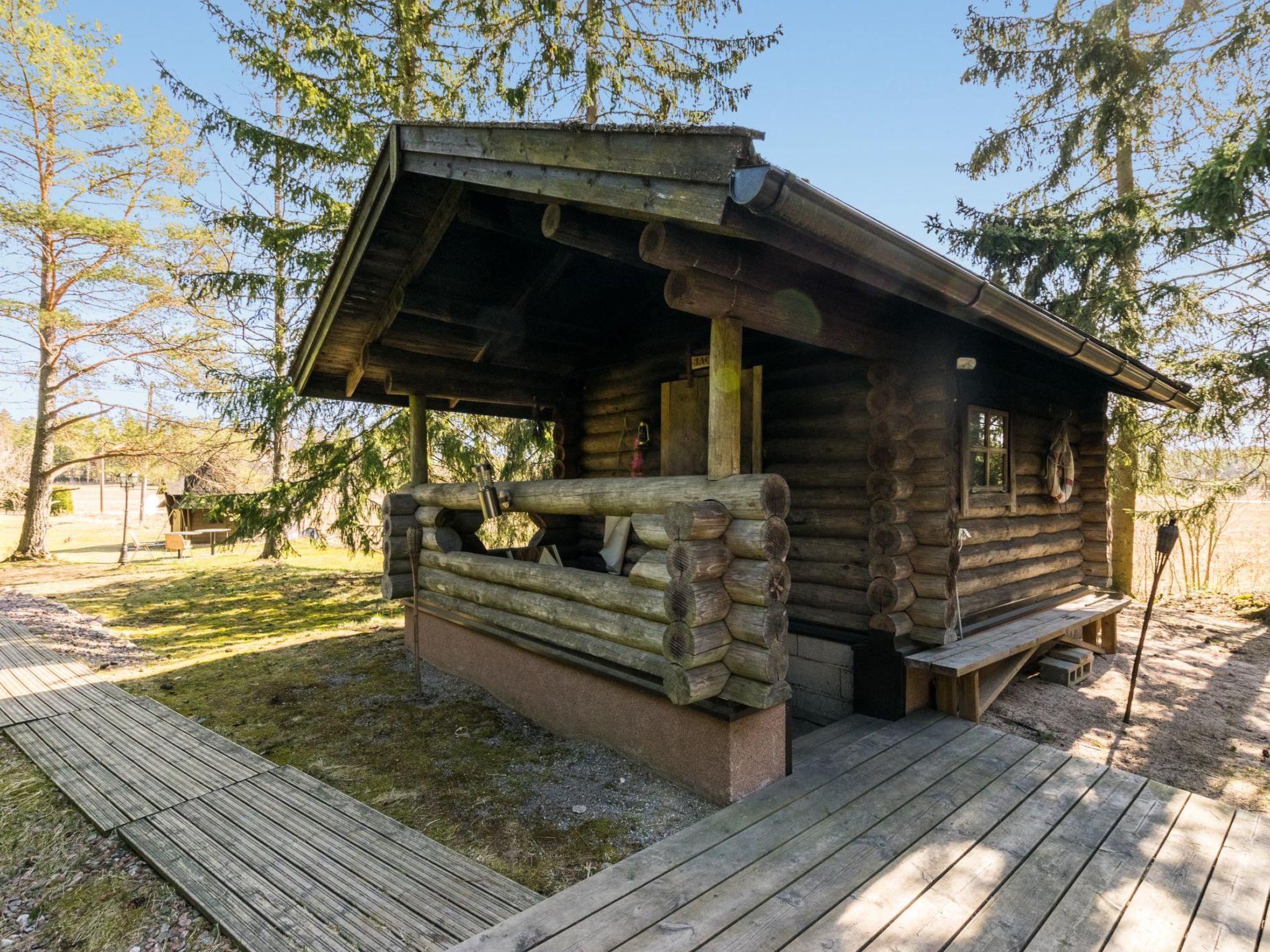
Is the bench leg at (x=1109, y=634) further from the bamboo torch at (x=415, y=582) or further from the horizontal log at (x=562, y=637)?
the bamboo torch at (x=415, y=582)

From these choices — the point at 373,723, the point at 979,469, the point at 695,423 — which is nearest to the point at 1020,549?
the point at 979,469

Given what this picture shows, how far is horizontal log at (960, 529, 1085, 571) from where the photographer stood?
17.7ft

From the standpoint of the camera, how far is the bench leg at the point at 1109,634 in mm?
7145

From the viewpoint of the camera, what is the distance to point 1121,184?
10094 mm

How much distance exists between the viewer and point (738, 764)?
325cm

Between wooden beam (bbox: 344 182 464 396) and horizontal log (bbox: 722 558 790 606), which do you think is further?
wooden beam (bbox: 344 182 464 396)

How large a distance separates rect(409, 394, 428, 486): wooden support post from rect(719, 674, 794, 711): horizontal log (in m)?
4.29

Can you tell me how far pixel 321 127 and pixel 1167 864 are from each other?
11827 millimetres

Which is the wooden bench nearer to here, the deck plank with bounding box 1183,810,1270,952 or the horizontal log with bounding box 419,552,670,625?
the deck plank with bounding box 1183,810,1270,952

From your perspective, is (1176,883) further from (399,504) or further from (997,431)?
(399,504)

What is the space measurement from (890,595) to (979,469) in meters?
1.97

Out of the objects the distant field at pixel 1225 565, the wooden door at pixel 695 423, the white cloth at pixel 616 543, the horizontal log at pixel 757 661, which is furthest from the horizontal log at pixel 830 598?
the distant field at pixel 1225 565

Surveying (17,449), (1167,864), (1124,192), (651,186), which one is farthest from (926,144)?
(17,449)

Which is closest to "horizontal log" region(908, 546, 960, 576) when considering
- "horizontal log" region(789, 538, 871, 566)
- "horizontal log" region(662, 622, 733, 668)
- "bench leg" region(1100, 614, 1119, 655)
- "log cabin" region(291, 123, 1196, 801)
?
"log cabin" region(291, 123, 1196, 801)
